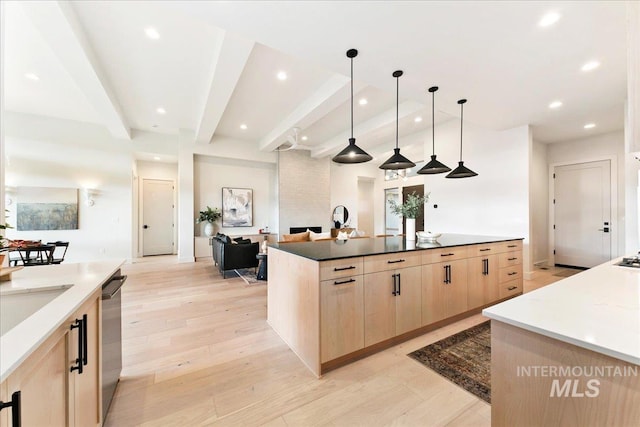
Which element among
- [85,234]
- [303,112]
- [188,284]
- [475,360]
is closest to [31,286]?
[475,360]

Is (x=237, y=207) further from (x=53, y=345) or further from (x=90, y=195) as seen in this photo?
(x=53, y=345)

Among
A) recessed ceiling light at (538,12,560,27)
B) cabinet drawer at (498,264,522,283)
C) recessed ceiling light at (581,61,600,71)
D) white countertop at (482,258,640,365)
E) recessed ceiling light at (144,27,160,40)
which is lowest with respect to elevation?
cabinet drawer at (498,264,522,283)

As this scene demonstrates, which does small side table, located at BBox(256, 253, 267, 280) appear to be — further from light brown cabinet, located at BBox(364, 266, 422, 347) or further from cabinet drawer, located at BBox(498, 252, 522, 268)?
cabinet drawer, located at BBox(498, 252, 522, 268)

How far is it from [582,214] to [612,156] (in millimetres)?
1233

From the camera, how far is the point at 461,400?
1.67 metres

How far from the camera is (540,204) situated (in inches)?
222

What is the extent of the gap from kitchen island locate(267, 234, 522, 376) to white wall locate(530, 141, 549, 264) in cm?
363

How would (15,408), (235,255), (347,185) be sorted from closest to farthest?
(15,408)
(235,255)
(347,185)

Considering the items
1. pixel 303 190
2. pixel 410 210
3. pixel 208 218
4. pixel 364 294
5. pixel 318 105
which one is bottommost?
pixel 364 294

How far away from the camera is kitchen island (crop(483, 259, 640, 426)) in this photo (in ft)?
2.45

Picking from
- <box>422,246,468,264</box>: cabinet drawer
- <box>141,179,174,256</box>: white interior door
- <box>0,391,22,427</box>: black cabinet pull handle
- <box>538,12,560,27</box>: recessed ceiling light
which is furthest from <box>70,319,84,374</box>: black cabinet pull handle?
<box>141,179,174,256</box>: white interior door

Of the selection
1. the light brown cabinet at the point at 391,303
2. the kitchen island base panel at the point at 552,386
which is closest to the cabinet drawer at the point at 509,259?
the light brown cabinet at the point at 391,303

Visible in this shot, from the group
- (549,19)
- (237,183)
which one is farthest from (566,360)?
(237,183)

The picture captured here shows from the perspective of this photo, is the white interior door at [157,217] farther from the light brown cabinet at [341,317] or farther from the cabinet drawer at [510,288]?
the cabinet drawer at [510,288]
